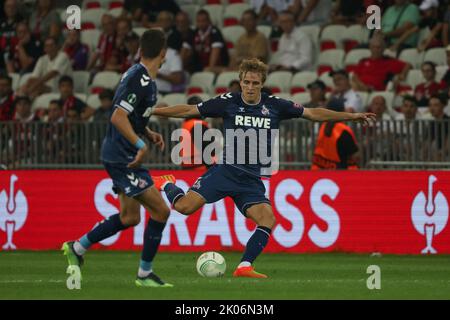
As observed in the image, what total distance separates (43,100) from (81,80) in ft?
3.64

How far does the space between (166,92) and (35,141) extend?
4146mm

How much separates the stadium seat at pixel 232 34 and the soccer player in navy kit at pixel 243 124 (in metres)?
10.1

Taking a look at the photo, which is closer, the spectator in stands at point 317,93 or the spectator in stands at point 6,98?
the spectator in stands at point 317,93

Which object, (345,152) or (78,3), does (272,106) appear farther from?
(78,3)

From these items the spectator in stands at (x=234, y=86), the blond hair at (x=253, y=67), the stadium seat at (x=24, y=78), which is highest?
the blond hair at (x=253, y=67)

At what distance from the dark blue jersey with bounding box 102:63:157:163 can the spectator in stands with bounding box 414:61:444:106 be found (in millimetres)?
9119

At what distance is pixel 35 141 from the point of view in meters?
18.2

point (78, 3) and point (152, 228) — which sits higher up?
point (78, 3)

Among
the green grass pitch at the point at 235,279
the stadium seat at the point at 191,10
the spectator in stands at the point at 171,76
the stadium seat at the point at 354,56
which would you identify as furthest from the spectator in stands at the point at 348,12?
the green grass pitch at the point at 235,279

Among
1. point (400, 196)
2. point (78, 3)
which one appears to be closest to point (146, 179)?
point (400, 196)

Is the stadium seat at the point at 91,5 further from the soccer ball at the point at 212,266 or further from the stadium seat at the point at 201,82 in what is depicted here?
the soccer ball at the point at 212,266

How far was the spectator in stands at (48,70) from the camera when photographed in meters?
22.4

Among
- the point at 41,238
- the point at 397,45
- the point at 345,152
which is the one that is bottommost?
the point at 41,238

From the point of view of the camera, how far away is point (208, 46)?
2234 cm
